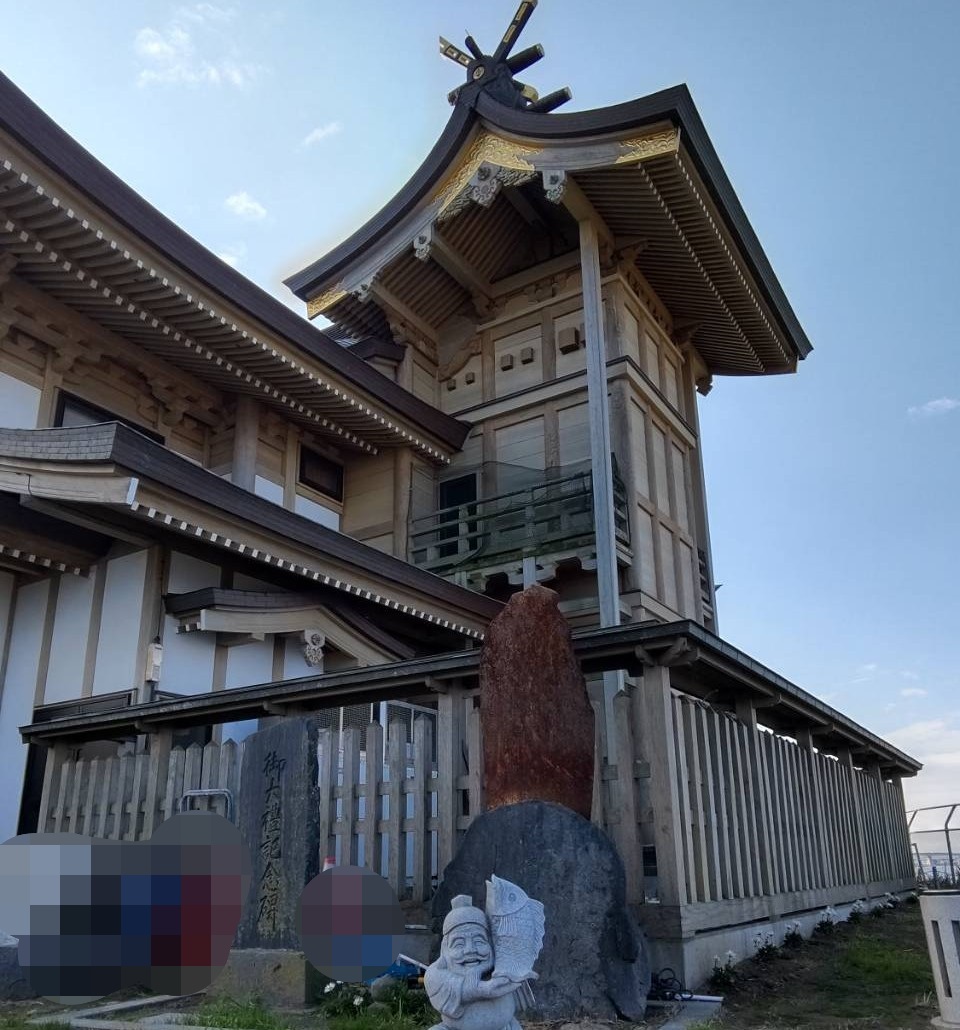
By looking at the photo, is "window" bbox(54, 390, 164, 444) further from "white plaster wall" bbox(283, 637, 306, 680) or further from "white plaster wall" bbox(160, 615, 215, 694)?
"white plaster wall" bbox(283, 637, 306, 680)

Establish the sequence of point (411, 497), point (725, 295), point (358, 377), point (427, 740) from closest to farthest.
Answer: point (427, 740) < point (358, 377) < point (411, 497) < point (725, 295)

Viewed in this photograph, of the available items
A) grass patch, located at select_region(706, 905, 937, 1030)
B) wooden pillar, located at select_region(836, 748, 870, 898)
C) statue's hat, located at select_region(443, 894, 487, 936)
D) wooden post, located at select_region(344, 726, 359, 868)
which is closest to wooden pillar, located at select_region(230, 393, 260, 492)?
wooden post, located at select_region(344, 726, 359, 868)

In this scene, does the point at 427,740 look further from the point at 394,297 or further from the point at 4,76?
the point at 394,297

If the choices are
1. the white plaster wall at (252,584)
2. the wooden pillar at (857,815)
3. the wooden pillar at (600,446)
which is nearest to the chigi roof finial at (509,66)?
the wooden pillar at (600,446)

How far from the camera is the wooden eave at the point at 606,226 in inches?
520

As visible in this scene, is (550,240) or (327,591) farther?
(550,240)

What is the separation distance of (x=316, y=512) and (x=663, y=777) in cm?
1009

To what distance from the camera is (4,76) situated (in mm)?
8594

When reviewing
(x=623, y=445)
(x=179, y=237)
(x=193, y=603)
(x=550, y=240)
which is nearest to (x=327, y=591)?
(x=193, y=603)

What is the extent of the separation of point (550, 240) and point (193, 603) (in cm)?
1017

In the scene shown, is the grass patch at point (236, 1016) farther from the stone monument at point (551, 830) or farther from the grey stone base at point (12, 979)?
the grey stone base at point (12, 979)

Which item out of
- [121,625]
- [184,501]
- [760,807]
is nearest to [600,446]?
[184,501]

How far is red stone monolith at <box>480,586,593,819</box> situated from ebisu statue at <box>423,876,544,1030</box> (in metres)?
Result: 1.67

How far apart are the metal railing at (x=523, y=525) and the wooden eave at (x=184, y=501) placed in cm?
260
